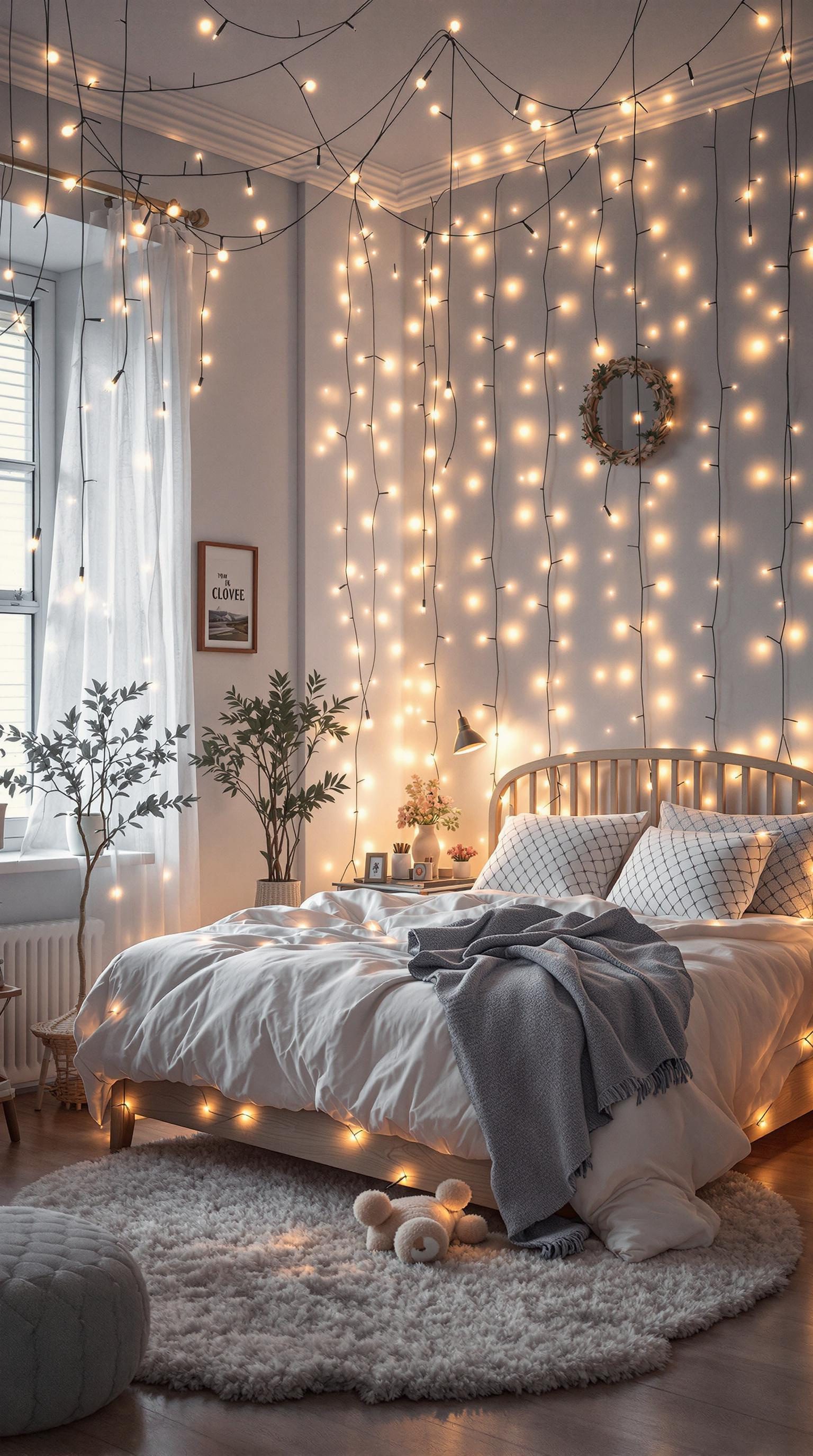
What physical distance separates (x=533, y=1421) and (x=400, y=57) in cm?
414

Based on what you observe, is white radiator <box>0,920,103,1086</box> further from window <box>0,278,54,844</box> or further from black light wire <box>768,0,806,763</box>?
black light wire <box>768,0,806,763</box>

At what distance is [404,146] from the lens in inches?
209

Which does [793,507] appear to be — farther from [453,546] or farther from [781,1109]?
[781,1109]

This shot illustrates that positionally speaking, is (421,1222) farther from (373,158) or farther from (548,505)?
(373,158)

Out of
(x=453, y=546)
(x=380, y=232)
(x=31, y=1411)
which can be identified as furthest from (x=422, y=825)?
(x=31, y=1411)

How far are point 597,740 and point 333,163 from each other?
8.41ft

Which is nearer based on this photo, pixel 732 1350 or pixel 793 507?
pixel 732 1350

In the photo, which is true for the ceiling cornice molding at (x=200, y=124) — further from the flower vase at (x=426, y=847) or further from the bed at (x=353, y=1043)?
the bed at (x=353, y=1043)

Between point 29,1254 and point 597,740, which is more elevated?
point 597,740

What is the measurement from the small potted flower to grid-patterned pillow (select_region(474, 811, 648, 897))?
0.45m

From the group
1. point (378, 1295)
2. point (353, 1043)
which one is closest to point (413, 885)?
point (353, 1043)

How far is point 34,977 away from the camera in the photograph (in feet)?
14.4

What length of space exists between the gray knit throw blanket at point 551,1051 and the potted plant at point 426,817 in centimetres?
204

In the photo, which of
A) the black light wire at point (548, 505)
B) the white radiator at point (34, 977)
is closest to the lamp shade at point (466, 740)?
the black light wire at point (548, 505)
